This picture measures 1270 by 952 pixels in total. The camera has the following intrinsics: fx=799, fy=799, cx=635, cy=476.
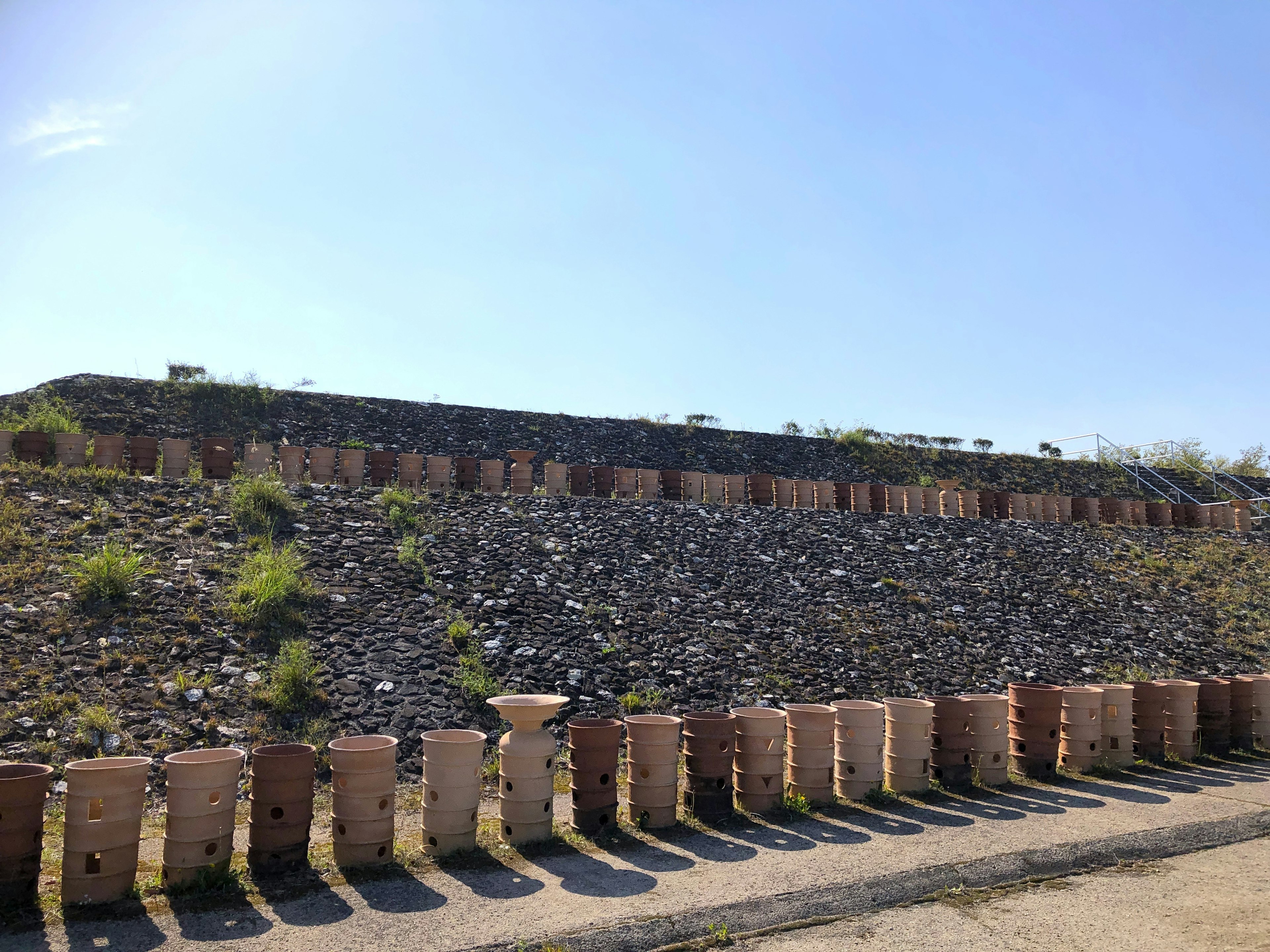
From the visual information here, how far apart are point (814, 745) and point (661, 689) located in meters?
2.70

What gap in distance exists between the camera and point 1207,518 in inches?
921

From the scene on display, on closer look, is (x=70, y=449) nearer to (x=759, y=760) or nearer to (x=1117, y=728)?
(x=759, y=760)

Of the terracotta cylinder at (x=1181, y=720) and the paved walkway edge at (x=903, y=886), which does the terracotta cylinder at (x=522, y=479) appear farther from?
the paved walkway edge at (x=903, y=886)

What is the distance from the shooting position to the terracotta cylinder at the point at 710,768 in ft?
22.8

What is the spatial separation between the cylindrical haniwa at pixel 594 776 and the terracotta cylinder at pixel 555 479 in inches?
391

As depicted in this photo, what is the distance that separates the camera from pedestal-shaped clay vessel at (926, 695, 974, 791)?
316 inches

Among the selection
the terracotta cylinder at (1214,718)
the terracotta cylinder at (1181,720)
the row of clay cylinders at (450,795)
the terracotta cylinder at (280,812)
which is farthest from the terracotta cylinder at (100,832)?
the terracotta cylinder at (1214,718)

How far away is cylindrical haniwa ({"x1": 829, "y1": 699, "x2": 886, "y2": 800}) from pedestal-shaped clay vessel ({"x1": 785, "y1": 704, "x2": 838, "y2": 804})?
0.66ft

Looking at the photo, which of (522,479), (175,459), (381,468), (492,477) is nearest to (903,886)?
(522,479)

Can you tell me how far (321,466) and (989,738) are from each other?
38.1 feet

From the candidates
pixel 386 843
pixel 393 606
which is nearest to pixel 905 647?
pixel 393 606

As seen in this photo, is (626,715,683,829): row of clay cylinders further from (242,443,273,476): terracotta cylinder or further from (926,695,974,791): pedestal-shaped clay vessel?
(242,443,273,476): terracotta cylinder

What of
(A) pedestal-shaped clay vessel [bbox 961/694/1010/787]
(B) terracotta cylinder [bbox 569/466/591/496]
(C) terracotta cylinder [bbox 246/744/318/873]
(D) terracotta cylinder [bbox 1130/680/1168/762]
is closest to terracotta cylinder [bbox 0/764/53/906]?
(C) terracotta cylinder [bbox 246/744/318/873]

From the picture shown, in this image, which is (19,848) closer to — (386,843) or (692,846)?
(386,843)
